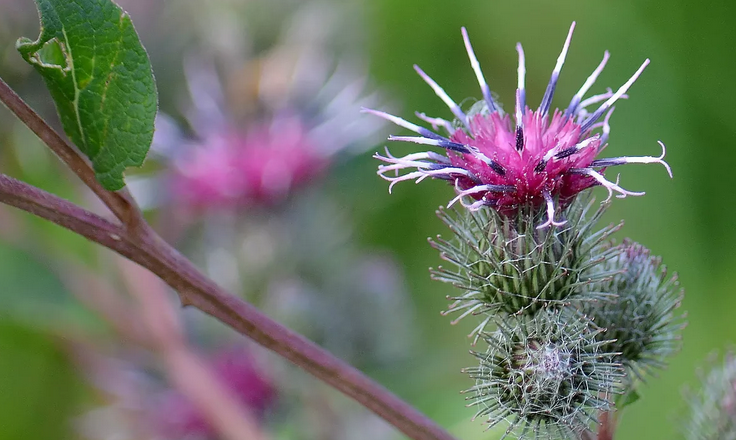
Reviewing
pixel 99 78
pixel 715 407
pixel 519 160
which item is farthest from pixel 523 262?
pixel 99 78

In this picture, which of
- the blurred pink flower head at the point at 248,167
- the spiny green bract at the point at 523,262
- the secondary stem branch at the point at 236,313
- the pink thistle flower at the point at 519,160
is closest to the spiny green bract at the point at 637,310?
the spiny green bract at the point at 523,262

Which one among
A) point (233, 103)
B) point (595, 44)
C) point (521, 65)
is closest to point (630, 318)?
point (521, 65)

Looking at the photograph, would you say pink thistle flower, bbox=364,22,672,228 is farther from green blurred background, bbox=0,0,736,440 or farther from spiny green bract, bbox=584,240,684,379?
green blurred background, bbox=0,0,736,440

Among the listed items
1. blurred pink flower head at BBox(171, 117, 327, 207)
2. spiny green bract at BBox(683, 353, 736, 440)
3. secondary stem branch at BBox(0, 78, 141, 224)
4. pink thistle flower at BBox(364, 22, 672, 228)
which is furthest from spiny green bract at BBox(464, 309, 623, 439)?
blurred pink flower head at BBox(171, 117, 327, 207)

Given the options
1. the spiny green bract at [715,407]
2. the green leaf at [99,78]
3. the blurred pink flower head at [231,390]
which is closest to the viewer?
the green leaf at [99,78]

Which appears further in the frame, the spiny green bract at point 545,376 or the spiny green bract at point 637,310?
the spiny green bract at point 637,310

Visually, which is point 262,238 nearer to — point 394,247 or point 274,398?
point 274,398

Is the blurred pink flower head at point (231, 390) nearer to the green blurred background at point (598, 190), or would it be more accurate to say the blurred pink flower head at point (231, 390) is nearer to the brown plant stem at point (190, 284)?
the green blurred background at point (598, 190)
